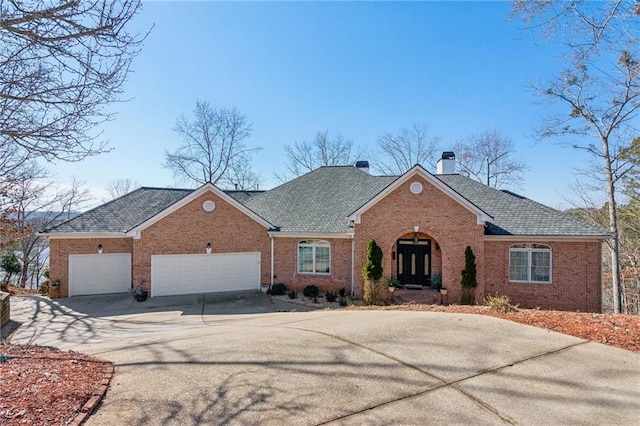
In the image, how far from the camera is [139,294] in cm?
1408

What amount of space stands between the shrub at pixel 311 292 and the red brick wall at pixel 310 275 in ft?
2.05

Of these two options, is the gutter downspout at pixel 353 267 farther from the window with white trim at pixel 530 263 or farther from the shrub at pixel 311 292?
the window with white trim at pixel 530 263

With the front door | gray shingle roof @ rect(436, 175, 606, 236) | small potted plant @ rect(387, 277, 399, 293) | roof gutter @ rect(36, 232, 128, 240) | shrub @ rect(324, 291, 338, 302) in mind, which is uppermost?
gray shingle roof @ rect(436, 175, 606, 236)

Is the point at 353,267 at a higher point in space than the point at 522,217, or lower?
lower

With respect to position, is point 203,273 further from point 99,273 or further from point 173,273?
point 99,273

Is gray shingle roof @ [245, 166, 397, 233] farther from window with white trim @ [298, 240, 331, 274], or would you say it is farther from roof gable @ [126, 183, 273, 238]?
roof gable @ [126, 183, 273, 238]

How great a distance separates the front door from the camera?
48.9 ft

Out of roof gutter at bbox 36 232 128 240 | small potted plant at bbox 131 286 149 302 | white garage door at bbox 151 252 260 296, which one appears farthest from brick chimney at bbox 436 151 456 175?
roof gutter at bbox 36 232 128 240

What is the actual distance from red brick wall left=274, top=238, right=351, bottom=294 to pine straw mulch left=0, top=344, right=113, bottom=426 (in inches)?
403

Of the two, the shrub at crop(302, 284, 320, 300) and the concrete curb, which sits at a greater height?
the concrete curb

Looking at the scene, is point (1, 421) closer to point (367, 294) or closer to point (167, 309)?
point (167, 309)

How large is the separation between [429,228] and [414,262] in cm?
193

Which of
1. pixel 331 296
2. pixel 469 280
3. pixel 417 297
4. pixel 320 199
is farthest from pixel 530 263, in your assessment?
pixel 320 199

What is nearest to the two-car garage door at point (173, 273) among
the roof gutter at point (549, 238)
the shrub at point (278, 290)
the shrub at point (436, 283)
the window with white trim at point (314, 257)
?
the shrub at point (278, 290)
